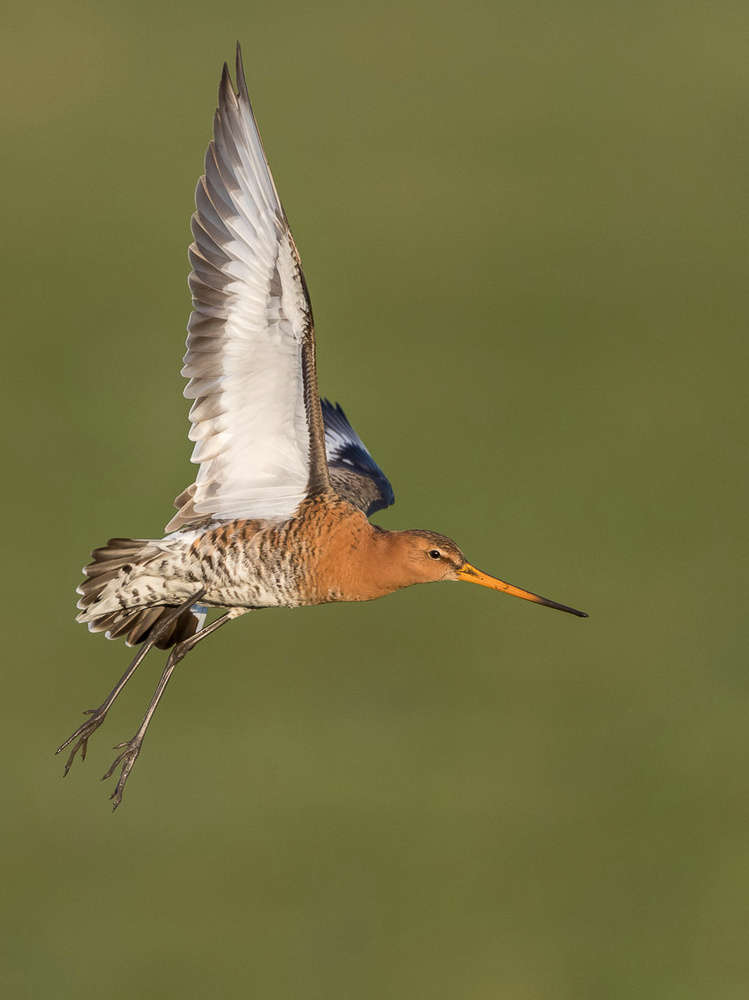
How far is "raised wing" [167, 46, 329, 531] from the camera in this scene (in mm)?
10914

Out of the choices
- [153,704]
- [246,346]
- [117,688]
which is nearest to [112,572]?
[117,688]

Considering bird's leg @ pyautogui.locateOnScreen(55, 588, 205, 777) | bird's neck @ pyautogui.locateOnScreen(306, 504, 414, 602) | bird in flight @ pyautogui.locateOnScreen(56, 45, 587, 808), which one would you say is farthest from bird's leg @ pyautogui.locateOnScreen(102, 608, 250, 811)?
bird's neck @ pyautogui.locateOnScreen(306, 504, 414, 602)

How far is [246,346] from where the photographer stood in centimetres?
1116

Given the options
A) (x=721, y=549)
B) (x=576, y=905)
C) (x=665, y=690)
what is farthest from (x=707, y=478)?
(x=576, y=905)

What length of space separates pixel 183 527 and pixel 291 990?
19925 millimetres

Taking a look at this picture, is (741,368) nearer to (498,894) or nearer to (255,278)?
(498,894)

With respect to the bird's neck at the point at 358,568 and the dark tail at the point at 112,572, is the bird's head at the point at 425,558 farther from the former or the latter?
the dark tail at the point at 112,572

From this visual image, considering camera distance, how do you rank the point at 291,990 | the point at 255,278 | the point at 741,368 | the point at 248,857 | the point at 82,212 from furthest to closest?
the point at 82,212 → the point at 741,368 → the point at 248,857 → the point at 291,990 → the point at 255,278

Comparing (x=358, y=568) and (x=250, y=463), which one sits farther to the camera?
(x=250, y=463)

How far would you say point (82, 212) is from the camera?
160ft

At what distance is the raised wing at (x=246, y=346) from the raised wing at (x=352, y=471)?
0.88 meters

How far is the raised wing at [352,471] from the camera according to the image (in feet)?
42.7

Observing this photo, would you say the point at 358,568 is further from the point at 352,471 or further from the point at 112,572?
the point at 352,471

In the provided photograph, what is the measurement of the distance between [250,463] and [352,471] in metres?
2.45
